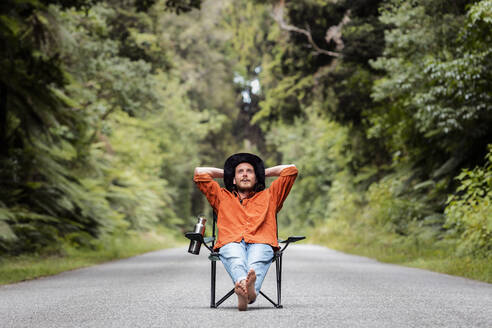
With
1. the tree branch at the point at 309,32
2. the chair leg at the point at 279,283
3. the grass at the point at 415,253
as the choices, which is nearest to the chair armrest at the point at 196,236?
the chair leg at the point at 279,283

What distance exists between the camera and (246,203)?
782cm

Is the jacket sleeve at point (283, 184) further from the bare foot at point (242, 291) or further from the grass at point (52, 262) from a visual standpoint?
the grass at point (52, 262)

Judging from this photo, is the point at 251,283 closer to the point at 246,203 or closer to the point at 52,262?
the point at 246,203

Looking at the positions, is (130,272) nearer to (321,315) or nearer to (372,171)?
(321,315)

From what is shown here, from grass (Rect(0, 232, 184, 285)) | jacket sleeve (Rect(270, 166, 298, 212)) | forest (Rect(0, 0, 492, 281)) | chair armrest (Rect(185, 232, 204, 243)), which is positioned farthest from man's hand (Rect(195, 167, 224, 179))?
forest (Rect(0, 0, 492, 281))

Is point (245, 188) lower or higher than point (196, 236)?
higher

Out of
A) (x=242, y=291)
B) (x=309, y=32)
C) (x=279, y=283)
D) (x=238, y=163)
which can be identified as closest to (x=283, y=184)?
(x=238, y=163)

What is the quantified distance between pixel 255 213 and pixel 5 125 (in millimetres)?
10232

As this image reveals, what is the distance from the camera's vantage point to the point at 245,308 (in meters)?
7.17

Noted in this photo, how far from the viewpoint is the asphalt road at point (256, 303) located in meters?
6.54

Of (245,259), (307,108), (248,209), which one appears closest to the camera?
(245,259)

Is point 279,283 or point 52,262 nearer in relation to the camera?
point 279,283

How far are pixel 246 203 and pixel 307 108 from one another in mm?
20040

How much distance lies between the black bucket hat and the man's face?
0.05 meters
